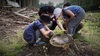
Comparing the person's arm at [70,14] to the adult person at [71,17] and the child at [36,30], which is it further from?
the child at [36,30]

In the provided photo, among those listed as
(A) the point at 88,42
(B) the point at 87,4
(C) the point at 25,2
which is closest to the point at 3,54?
(A) the point at 88,42

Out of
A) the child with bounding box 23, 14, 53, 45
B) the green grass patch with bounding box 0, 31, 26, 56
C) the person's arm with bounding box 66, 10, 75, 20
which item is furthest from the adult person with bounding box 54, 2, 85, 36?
the green grass patch with bounding box 0, 31, 26, 56

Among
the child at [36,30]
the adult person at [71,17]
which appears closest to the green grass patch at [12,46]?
the child at [36,30]

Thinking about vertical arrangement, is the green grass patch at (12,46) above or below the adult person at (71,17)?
below

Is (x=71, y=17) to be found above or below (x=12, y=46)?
above

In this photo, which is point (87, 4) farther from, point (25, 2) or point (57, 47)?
point (57, 47)

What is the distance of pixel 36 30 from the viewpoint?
420 cm

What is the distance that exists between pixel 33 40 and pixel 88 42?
5.83 ft

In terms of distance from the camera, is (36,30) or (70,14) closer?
(36,30)

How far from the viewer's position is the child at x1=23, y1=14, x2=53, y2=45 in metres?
3.88

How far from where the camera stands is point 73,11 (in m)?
4.91

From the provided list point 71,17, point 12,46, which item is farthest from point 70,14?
point 12,46

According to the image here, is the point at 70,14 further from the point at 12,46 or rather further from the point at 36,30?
the point at 12,46

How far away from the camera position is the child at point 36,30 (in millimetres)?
3882
